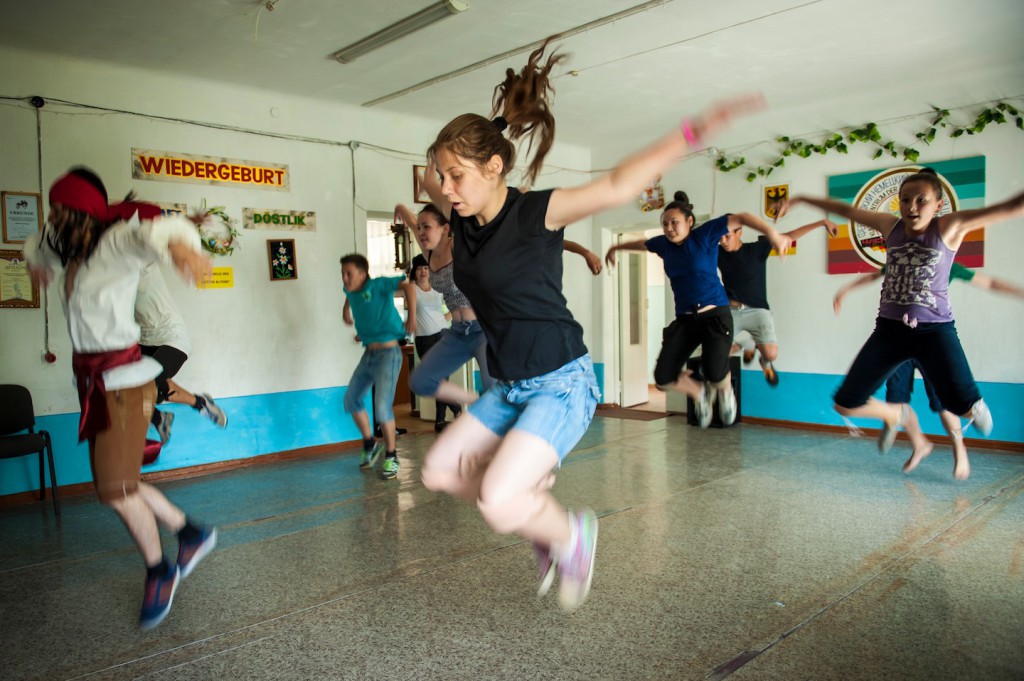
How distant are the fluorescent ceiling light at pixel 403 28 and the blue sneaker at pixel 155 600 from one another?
11.2 ft

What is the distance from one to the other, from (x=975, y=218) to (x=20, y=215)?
216 inches

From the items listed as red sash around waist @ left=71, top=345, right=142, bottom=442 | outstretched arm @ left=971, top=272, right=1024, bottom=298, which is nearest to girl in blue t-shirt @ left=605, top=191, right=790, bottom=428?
outstretched arm @ left=971, top=272, right=1024, bottom=298

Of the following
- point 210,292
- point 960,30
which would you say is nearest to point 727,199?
point 960,30

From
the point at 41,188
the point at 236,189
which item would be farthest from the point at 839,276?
the point at 41,188

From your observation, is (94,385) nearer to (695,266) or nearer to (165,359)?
(165,359)

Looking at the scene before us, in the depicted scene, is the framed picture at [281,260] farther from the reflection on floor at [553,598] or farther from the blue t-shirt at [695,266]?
the blue t-shirt at [695,266]

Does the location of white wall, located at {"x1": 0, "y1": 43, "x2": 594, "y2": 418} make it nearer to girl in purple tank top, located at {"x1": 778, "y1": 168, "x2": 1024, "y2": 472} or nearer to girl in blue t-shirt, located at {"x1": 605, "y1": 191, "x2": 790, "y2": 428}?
girl in blue t-shirt, located at {"x1": 605, "y1": 191, "x2": 790, "y2": 428}

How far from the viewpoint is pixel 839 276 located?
689cm

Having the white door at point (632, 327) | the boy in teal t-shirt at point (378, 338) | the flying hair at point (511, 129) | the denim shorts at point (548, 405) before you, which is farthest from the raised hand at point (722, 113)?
the white door at point (632, 327)

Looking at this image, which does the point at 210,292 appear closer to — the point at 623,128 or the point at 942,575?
the point at 623,128

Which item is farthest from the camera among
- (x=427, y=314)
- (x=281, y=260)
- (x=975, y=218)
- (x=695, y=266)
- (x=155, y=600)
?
(x=427, y=314)

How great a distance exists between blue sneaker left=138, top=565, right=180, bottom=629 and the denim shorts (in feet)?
4.82

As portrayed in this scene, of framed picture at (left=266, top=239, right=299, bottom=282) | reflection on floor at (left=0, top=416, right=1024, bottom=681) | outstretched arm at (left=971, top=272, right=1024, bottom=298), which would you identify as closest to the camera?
reflection on floor at (left=0, top=416, right=1024, bottom=681)

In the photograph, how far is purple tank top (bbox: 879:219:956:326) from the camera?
376 centimetres
